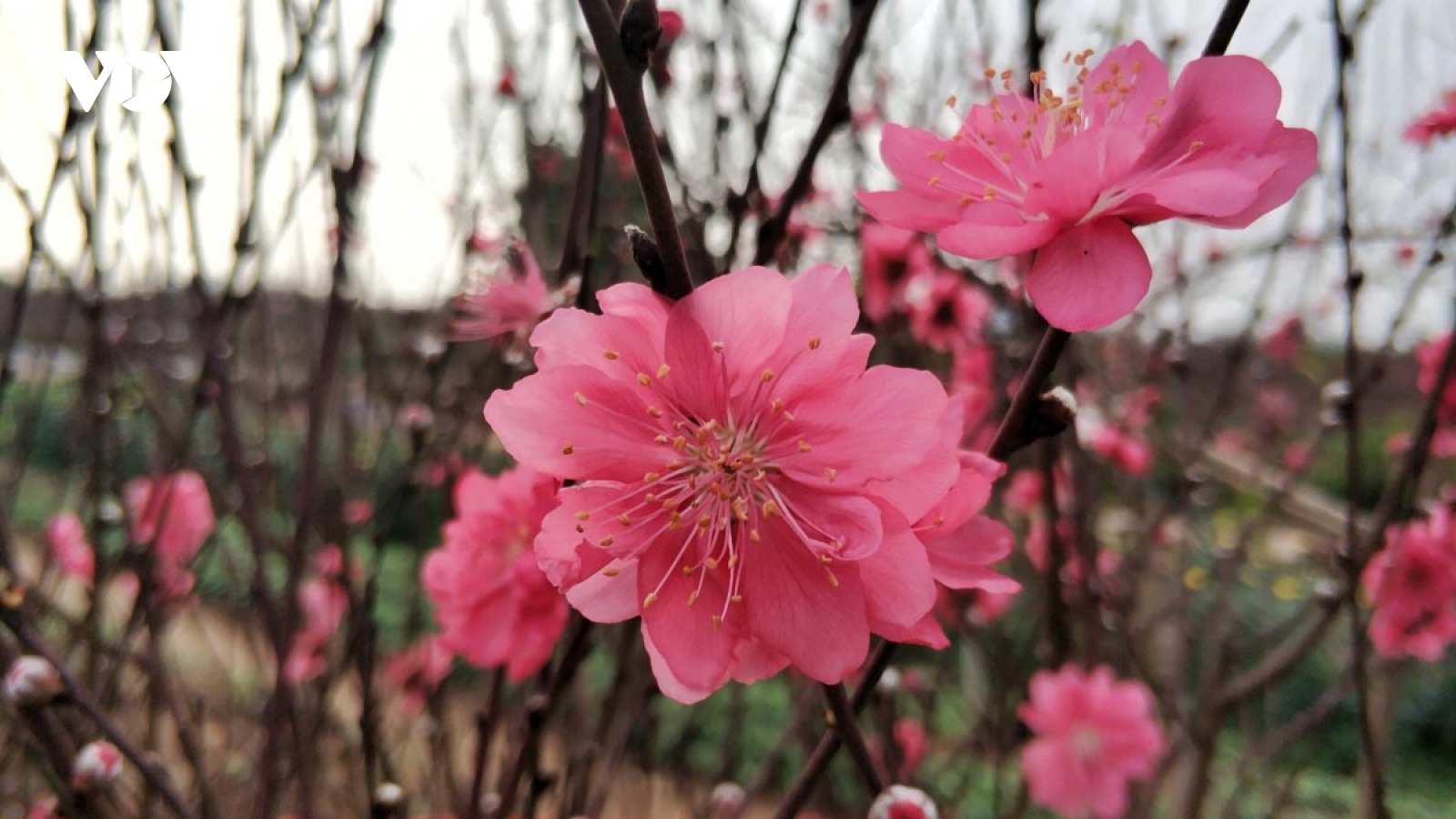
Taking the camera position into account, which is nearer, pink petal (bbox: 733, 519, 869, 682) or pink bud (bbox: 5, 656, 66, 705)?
pink petal (bbox: 733, 519, 869, 682)

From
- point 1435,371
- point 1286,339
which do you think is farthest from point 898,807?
point 1286,339

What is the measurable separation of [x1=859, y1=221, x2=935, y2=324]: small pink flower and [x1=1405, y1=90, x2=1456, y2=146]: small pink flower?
1.10 meters

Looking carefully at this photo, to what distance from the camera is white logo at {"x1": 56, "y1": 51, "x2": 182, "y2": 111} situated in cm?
114

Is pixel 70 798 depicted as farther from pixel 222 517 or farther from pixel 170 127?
pixel 170 127

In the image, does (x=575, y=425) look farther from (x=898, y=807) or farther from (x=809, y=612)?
(x=898, y=807)

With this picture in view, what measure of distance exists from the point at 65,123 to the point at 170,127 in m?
0.13

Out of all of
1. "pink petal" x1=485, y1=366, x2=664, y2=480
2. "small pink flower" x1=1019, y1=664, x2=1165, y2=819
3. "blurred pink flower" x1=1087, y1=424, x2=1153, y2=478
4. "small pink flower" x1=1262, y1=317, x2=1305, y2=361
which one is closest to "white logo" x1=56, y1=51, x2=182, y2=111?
"pink petal" x1=485, y1=366, x2=664, y2=480

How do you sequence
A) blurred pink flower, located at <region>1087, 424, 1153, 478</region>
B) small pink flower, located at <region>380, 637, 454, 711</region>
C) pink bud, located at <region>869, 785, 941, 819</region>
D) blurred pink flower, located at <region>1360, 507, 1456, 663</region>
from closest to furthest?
pink bud, located at <region>869, 785, 941, 819</region> → blurred pink flower, located at <region>1360, 507, 1456, 663</region> → small pink flower, located at <region>380, 637, 454, 711</region> → blurred pink flower, located at <region>1087, 424, 1153, 478</region>

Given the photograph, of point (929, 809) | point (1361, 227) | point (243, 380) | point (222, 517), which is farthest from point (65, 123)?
point (1361, 227)

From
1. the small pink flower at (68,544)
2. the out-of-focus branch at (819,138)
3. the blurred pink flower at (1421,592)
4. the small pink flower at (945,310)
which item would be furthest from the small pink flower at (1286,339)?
the small pink flower at (68,544)

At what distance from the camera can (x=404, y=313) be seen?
2816 millimetres

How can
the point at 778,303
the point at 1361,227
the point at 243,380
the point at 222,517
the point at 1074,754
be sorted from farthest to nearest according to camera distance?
the point at 243,380
the point at 1361,227
the point at 1074,754
the point at 222,517
the point at 778,303

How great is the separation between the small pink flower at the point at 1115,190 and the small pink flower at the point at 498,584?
1.55 ft

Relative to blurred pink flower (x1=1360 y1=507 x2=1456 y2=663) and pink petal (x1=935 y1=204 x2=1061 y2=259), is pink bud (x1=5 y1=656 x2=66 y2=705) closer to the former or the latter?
pink petal (x1=935 y1=204 x2=1061 y2=259)
